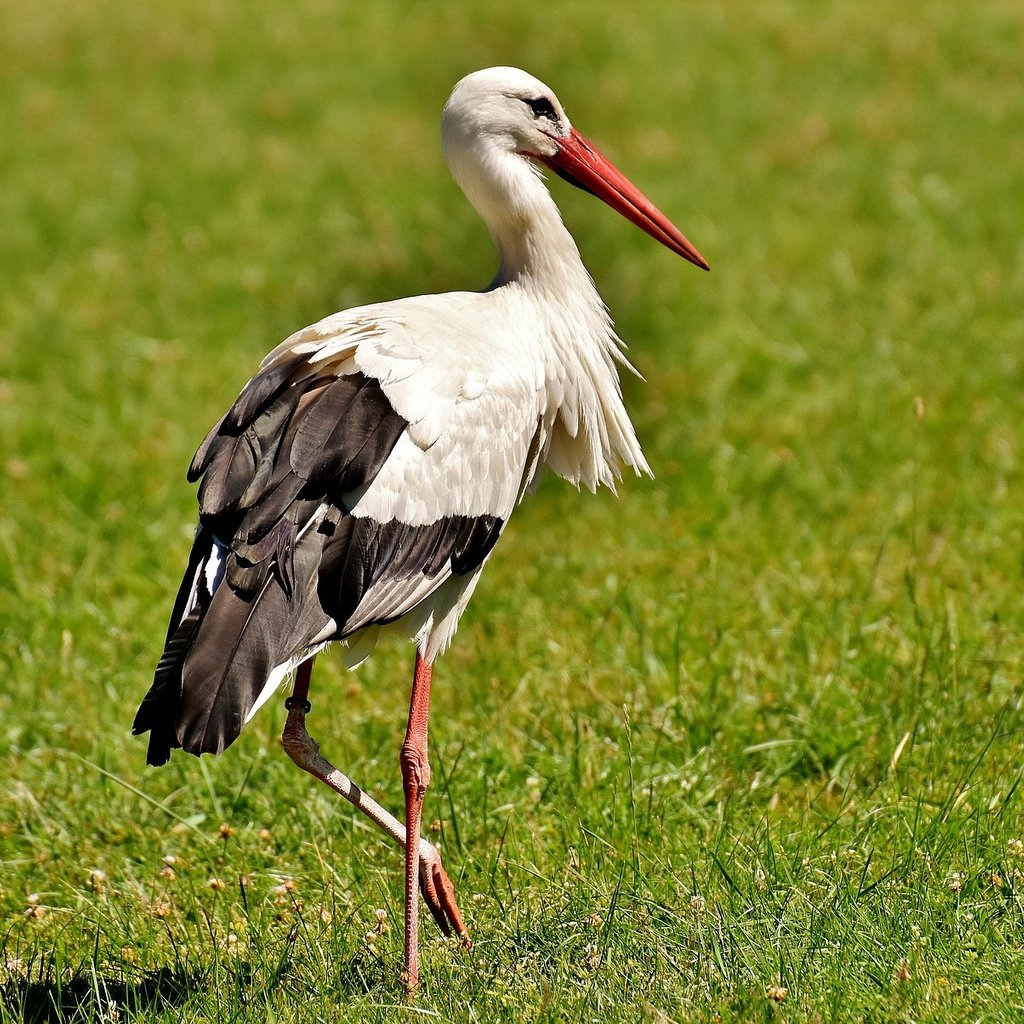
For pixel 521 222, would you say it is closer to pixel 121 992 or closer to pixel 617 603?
pixel 617 603

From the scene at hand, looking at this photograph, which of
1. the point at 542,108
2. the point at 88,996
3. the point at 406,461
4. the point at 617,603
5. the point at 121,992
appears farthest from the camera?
the point at 617,603

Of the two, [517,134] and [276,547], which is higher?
[517,134]

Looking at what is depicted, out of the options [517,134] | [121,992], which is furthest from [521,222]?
[121,992]

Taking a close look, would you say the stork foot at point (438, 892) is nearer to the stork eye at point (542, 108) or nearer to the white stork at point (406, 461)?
the white stork at point (406, 461)

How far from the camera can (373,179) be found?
1028cm

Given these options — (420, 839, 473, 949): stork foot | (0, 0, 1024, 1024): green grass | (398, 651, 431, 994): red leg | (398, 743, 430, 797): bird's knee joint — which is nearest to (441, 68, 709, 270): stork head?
(0, 0, 1024, 1024): green grass

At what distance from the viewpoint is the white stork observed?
3.23 m

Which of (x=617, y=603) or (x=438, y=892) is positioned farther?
(x=617, y=603)

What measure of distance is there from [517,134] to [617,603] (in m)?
1.57

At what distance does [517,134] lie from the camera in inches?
159

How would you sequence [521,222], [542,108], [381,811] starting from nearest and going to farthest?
[381,811] < [521,222] < [542,108]

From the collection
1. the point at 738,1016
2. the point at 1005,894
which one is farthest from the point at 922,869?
the point at 738,1016

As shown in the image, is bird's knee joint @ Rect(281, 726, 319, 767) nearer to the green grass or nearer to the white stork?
the white stork

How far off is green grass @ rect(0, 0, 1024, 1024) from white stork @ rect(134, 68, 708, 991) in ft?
1.54
